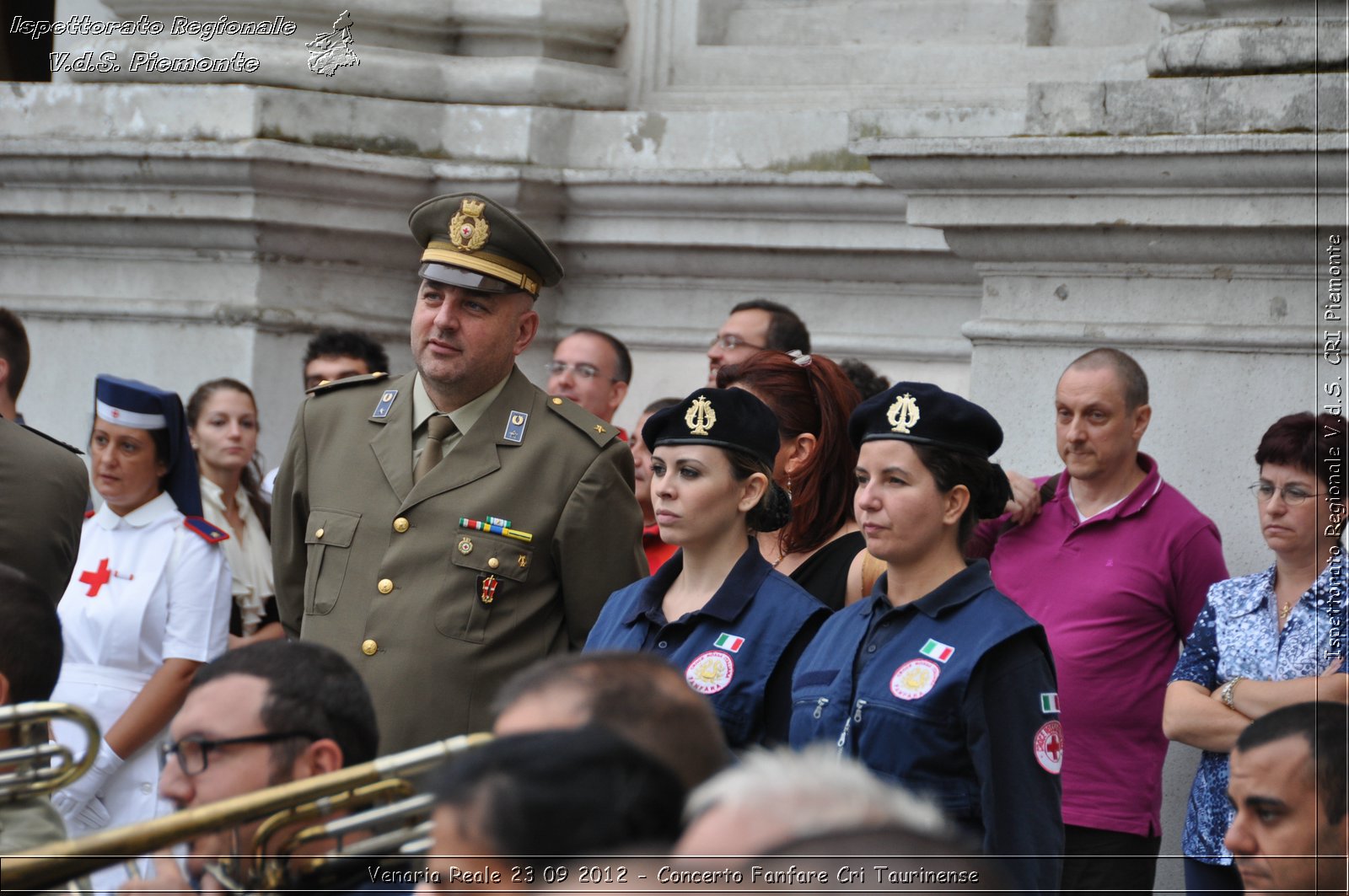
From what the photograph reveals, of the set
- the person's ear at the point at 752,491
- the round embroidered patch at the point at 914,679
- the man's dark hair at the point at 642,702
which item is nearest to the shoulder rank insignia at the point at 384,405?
the person's ear at the point at 752,491

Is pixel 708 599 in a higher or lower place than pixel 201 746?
higher

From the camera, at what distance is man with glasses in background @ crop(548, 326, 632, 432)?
5.75 metres

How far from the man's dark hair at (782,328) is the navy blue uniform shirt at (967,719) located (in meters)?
2.01

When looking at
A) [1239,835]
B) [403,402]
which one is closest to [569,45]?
[403,402]

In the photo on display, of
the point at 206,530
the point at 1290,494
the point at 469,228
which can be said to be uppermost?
the point at 469,228

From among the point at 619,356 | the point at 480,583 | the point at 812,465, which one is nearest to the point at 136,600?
the point at 480,583

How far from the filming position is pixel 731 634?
352cm

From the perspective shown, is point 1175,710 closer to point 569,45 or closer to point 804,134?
point 804,134

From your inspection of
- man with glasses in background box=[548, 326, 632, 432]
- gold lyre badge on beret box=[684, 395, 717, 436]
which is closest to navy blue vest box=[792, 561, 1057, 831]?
gold lyre badge on beret box=[684, 395, 717, 436]

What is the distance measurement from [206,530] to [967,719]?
2.56 m

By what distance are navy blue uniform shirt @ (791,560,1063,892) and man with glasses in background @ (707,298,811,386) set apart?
78.8 inches

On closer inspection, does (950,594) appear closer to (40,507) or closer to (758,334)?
(758,334)

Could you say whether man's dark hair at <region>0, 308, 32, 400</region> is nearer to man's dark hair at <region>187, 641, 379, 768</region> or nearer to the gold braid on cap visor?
the gold braid on cap visor

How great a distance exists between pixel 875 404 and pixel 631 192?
282 centimetres
